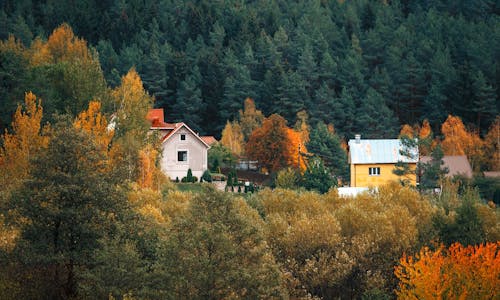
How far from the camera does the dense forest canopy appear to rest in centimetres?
11319

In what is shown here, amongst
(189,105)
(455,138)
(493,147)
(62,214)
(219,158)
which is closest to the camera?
(62,214)

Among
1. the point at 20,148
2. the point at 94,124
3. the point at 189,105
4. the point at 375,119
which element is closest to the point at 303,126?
the point at 375,119

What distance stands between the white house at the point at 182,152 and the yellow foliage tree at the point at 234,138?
14.6m

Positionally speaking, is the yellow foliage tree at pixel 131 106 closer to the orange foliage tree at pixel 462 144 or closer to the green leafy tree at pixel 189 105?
the orange foliage tree at pixel 462 144

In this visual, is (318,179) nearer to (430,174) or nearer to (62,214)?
(430,174)

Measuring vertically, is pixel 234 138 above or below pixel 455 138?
above

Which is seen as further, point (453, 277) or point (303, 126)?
point (303, 126)

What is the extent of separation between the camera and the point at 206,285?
36.3 meters

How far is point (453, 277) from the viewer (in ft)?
145

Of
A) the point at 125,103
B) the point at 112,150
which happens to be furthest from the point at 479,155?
the point at 112,150

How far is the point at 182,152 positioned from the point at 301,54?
45.0 meters

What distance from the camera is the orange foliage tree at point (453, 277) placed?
42594mm

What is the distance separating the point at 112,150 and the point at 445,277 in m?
20.8

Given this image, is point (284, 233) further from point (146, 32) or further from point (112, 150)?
point (146, 32)
